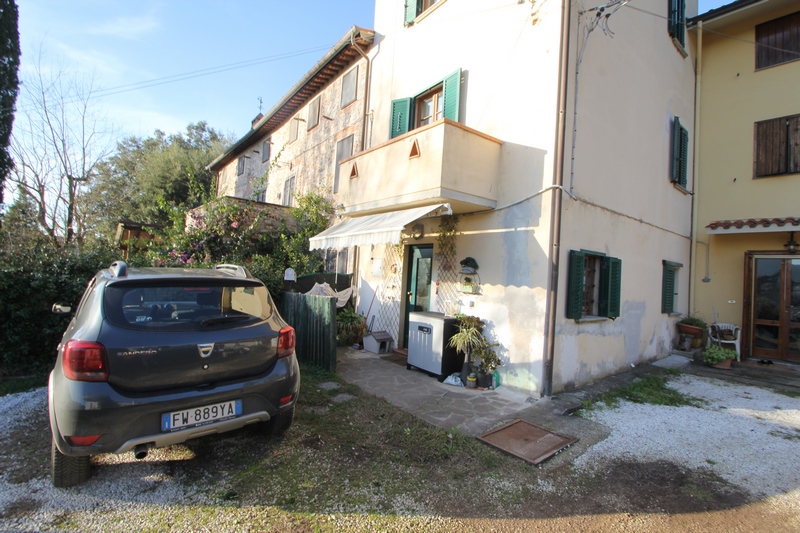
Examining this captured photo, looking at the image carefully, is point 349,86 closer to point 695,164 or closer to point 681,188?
point 681,188

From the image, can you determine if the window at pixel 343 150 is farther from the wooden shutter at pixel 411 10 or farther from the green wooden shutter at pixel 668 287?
the green wooden shutter at pixel 668 287

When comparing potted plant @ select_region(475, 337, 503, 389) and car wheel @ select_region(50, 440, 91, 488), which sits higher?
potted plant @ select_region(475, 337, 503, 389)

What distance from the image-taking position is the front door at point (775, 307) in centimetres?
927

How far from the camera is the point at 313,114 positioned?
→ 15.1 metres

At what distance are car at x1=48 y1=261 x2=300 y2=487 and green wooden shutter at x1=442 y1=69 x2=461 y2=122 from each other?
5907mm

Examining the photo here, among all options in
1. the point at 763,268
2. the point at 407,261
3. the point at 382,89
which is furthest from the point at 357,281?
the point at 763,268

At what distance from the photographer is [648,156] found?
28.8 feet

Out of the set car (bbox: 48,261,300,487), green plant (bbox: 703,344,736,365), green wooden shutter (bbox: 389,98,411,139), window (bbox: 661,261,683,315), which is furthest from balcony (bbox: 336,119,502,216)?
green plant (bbox: 703,344,736,365)

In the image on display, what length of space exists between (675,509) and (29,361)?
8.40m

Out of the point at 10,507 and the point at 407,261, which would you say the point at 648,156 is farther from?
the point at 10,507

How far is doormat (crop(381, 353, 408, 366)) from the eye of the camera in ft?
27.2

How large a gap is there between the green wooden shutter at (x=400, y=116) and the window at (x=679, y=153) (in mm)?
6610

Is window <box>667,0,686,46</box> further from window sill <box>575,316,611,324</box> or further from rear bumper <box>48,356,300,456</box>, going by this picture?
rear bumper <box>48,356,300,456</box>

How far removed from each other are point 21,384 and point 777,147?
52.1 ft
